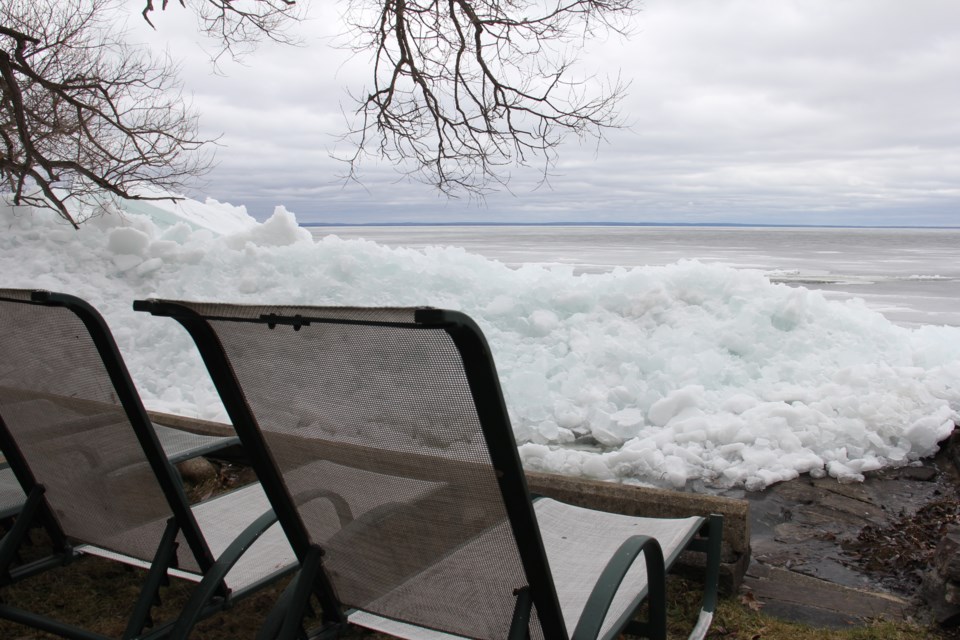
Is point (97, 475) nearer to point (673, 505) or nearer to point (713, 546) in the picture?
point (713, 546)

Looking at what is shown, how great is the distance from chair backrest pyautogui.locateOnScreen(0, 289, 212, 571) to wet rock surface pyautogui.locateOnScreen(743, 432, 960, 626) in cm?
240

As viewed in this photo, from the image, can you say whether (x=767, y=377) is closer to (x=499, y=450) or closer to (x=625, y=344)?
(x=625, y=344)

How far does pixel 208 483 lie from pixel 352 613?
2.56 meters

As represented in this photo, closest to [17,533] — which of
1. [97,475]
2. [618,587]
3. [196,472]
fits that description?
[97,475]

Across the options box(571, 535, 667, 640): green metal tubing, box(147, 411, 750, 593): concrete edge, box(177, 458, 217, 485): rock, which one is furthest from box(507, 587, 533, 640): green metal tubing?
box(177, 458, 217, 485): rock

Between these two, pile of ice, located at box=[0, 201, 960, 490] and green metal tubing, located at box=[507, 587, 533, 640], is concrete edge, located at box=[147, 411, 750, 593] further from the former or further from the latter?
green metal tubing, located at box=[507, 587, 533, 640]

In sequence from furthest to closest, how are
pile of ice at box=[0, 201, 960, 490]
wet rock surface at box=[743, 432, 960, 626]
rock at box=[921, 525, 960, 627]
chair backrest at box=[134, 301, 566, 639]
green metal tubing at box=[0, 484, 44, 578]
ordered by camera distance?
pile of ice at box=[0, 201, 960, 490], wet rock surface at box=[743, 432, 960, 626], rock at box=[921, 525, 960, 627], green metal tubing at box=[0, 484, 44, 578], chair backrest at box=[134, 301, 566, 639]

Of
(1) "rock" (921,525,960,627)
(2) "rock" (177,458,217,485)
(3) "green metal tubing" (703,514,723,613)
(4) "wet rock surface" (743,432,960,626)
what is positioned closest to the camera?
(3) "green metal tubing" (703,514,723,613)

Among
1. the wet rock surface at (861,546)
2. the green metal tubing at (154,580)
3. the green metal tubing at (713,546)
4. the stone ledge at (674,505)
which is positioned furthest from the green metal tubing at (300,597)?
the wet rock surface at (861,546)

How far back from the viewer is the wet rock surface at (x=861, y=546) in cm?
322

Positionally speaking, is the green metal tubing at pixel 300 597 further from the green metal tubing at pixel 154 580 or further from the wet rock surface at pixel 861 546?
the wet rock surface at pixel 861 546

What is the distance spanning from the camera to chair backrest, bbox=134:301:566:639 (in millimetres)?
1600

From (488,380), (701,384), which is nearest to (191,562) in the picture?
(488,380)

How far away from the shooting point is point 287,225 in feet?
35.3
